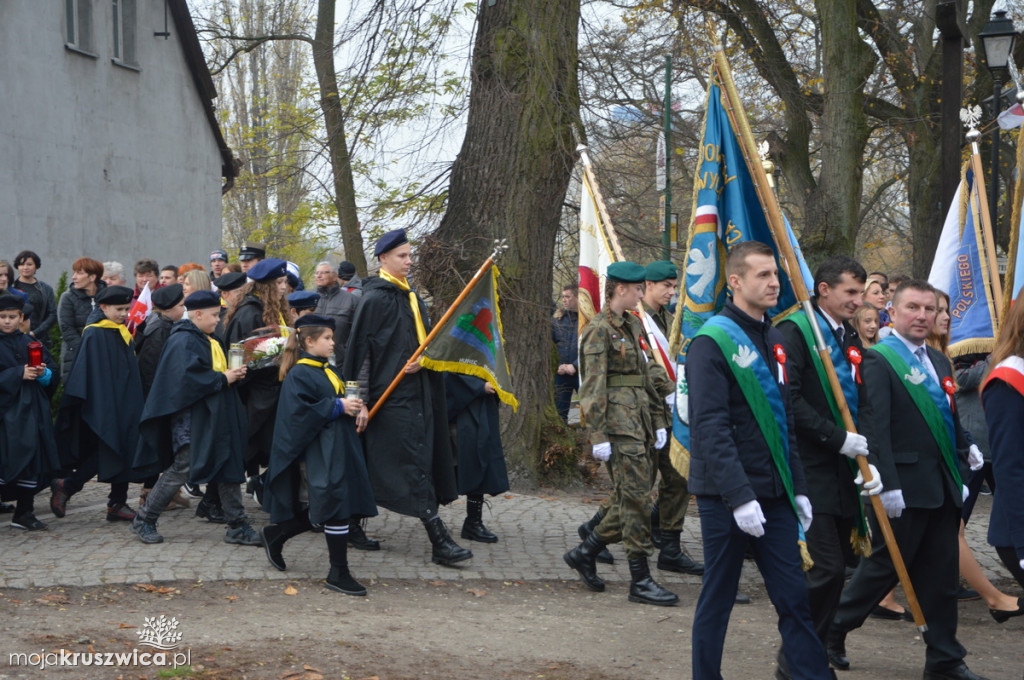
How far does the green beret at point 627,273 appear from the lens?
22.2ft

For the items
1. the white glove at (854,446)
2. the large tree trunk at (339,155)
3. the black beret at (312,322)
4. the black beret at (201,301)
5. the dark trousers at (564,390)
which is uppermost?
the large tree trunk at (339,155)

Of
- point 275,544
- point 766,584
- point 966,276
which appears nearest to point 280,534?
point 275,544

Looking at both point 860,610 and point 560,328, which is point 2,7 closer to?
point 560,328

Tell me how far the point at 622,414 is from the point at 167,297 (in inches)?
152

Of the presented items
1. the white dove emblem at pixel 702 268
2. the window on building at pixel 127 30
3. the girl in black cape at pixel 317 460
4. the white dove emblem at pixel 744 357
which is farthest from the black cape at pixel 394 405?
the window on building at pixel 127 30

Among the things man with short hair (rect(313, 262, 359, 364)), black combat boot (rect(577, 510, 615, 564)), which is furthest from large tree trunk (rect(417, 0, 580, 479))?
black combat boot (rect(577, 510, 615, 564))

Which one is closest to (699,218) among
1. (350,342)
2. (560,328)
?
(350,342)

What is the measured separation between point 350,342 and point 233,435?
1175mm

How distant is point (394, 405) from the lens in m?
7.41

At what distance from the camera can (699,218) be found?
5.66 meters

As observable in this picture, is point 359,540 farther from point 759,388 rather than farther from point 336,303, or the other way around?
point 759,388

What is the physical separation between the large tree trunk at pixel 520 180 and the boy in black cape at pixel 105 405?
10.1 feet

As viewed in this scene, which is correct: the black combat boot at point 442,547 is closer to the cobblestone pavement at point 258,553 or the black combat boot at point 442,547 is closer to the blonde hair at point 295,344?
the cobblestone pavement at point 258,553

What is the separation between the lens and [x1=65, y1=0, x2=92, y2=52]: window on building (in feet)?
67.4
